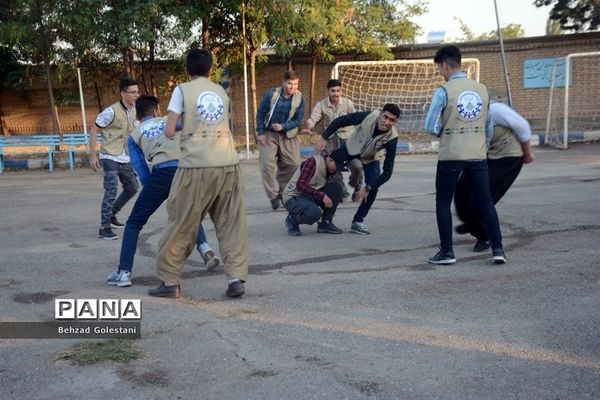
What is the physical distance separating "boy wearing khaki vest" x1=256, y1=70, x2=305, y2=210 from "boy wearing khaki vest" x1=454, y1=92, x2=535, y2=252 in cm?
326

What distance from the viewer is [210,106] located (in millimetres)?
4926

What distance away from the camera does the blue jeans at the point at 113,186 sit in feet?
25.5

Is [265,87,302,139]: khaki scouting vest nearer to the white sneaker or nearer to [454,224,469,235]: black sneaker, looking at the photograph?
the white sneaker

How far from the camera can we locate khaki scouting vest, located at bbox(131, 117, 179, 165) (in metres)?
5.48

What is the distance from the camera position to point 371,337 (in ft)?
13.9

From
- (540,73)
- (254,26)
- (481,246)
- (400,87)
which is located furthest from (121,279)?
(540,73)

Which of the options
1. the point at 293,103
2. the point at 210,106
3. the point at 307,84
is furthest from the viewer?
the point at 307,84


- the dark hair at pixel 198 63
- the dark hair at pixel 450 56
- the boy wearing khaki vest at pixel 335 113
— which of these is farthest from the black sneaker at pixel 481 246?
the dark hair at pixel 198 63

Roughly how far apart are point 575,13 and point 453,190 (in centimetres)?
2586

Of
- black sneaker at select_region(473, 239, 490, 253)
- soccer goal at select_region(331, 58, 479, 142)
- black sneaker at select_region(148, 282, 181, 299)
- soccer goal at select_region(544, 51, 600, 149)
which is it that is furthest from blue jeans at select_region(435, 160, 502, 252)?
soccer goal at select_region(544, 51, 600, 149)

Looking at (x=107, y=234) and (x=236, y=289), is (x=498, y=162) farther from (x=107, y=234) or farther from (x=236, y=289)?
(x=107, y=234)

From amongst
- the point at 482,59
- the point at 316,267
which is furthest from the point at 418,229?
the point at 482,59

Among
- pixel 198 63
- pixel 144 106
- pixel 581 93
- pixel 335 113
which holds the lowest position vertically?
pixel 581 93

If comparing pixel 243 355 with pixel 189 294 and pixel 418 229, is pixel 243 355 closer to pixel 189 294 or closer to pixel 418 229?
pixel 189 294
